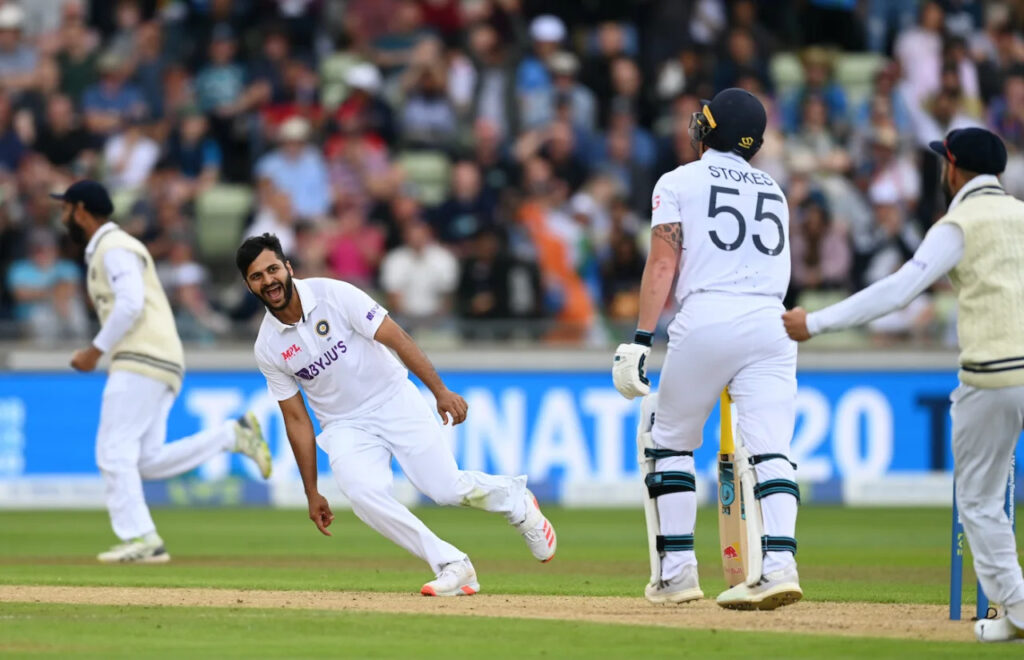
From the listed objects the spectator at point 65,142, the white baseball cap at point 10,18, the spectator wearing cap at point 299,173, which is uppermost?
the white baseball cap at point 10,18

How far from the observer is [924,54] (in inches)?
778

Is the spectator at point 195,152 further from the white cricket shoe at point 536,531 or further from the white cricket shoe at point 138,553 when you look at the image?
the white cricket shoe at point 536,531

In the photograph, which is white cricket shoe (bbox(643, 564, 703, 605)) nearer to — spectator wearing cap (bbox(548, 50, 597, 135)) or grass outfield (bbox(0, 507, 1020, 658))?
grass outfield (bbox(0, 507, 1020, 658))

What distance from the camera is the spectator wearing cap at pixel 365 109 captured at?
18719 mm

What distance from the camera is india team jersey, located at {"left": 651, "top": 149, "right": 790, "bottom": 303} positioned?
26.0 feet

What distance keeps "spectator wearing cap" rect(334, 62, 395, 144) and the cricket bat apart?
10838 mm

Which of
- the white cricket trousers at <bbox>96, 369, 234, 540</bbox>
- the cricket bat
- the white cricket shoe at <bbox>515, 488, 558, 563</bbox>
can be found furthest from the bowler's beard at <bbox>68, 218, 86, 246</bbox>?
the cricket bat

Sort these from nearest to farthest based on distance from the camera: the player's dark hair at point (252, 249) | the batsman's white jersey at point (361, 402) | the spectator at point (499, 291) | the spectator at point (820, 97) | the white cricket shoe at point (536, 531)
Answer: the player's dark hair at point (252, 249), the batsman's white jersey at point (361, 402), the white cricket shoe at point (536, 531), the spectator at point (499, 291), the spectator at point (820, 97)

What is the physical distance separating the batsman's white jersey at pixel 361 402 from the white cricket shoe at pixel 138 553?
9.68ft

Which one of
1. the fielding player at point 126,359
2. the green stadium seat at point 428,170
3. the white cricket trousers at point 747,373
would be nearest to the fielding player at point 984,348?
the white cricket trousers at point 747,373

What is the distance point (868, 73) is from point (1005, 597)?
13.8 m

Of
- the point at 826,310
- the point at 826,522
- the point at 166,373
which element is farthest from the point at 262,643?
the point at 826,522

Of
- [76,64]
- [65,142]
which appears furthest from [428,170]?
[76,64]

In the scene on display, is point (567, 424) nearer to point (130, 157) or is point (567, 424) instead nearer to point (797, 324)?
point (130, 157)
